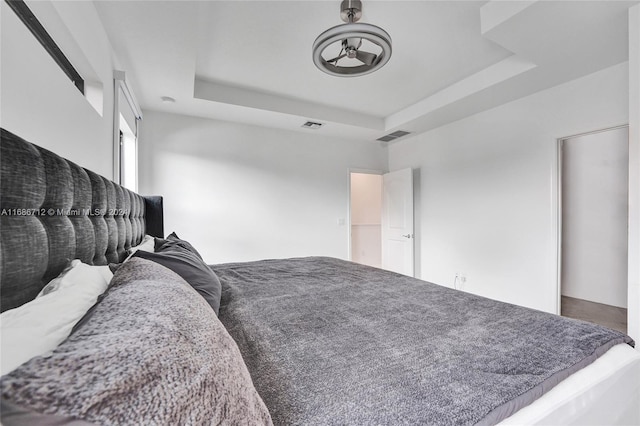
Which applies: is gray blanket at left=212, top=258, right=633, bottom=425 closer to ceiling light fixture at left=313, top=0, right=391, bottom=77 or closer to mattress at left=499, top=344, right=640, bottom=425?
mattress at left=499, top=344, right=640, bottom=425

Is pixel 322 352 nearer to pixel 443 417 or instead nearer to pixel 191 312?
pixel 443 417

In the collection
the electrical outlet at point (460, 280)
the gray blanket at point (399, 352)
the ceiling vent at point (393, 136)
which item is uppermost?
the ceiling vent at point (393, 136)

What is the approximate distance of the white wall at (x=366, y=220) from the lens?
6184 mm

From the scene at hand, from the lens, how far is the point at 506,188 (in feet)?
10.8

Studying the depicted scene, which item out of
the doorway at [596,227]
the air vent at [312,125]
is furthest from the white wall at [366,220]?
the doorway at [596,227]

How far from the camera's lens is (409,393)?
0.70 metres

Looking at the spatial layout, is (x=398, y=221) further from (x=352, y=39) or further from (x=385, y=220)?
(x=352, y=39)

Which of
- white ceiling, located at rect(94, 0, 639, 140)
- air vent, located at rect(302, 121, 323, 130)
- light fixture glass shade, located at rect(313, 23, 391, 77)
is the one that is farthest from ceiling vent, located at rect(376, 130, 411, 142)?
light fixture glass shade, located at rect(313, 23, 391, 77)

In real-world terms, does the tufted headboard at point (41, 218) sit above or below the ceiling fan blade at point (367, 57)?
below

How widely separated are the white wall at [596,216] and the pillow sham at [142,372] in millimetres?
4658

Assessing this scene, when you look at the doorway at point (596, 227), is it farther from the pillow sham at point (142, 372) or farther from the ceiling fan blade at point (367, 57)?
the pillow sham at point (142, 372)

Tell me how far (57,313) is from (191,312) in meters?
0.23

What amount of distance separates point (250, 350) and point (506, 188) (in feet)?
11.6

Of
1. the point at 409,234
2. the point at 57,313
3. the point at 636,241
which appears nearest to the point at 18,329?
the point at 57,313
